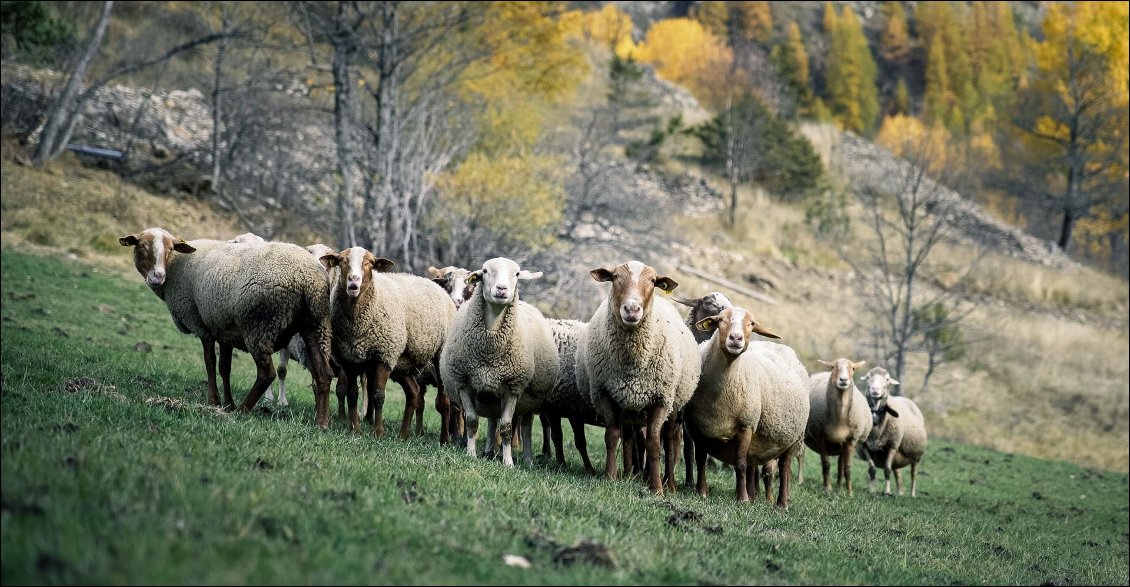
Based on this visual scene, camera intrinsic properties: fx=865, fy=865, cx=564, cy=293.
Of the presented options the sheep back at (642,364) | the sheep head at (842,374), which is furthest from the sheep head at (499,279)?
the sheep head at (842,374)

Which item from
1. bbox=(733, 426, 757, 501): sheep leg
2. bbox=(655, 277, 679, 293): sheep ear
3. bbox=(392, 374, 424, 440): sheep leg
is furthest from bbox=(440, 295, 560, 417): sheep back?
bbox=(733, 426, 757, 501): sheep leg

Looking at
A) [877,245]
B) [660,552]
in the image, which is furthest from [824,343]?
[660,552]

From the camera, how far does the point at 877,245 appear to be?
144 feet

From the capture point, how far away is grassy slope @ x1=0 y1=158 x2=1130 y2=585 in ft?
12.6

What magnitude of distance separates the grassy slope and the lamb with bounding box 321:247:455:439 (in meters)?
1.11

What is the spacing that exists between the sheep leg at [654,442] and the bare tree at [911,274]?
1572 centimetres

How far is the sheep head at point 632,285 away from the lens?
8.71 metres

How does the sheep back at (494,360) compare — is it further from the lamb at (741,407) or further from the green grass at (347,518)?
the lamb at (741,407)

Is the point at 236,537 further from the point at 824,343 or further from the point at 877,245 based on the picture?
the point at 877,245

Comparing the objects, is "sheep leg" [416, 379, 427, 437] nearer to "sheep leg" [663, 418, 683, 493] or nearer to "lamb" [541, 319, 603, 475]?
"lamb" [541, 319, 603, 475]

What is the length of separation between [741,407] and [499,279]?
10.1 feet

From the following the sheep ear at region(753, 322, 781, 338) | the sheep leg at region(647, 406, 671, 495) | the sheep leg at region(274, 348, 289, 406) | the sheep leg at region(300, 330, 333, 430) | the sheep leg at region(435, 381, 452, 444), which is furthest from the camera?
the sheep leg at region(274, 348, 289, 406)

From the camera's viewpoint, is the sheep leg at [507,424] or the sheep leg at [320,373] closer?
the sheep leg at [507,424]

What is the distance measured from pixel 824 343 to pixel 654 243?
26.9ft
